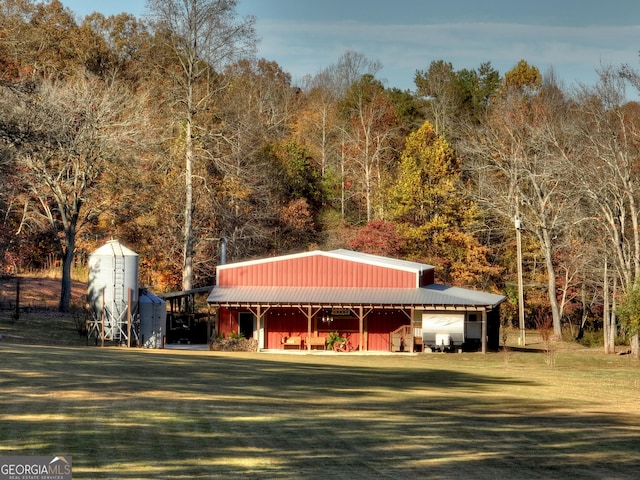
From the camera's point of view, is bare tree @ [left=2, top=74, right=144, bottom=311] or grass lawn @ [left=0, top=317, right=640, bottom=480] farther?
bare tree @ [left=2, top=74, right=144, bottom=311]

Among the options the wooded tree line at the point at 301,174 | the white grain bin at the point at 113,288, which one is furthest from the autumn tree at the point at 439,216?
the white grain bin at the point at 113,288

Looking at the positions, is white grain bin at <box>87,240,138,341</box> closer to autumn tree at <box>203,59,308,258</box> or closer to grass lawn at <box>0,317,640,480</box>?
grass lawn at <box>0,317,640,480</box>

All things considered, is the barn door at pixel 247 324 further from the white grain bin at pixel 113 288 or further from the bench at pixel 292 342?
Result: the white grain bin at pixel 113 288

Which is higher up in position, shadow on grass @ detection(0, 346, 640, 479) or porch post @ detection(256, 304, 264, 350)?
porch post @ detection(256, 304, 264, 350)

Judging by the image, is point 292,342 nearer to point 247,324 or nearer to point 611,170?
point 247,324

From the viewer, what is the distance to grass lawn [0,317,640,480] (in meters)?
19.3

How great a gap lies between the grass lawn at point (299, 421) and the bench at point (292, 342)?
16.2 m

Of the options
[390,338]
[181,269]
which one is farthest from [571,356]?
[181,269]

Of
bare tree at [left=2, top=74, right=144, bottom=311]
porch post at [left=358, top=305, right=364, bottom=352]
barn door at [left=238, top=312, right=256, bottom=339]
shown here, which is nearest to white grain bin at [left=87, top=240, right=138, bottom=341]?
barn door at [left=238, top=312, right=256, bottom=339]

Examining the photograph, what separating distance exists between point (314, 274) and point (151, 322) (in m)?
9.82

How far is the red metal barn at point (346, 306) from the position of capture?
173 ft

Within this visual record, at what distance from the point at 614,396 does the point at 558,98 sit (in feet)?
212

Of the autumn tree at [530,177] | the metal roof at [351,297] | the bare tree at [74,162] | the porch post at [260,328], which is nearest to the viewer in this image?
the metal roof at [351,297]

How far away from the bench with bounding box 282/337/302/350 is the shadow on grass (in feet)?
65.3
